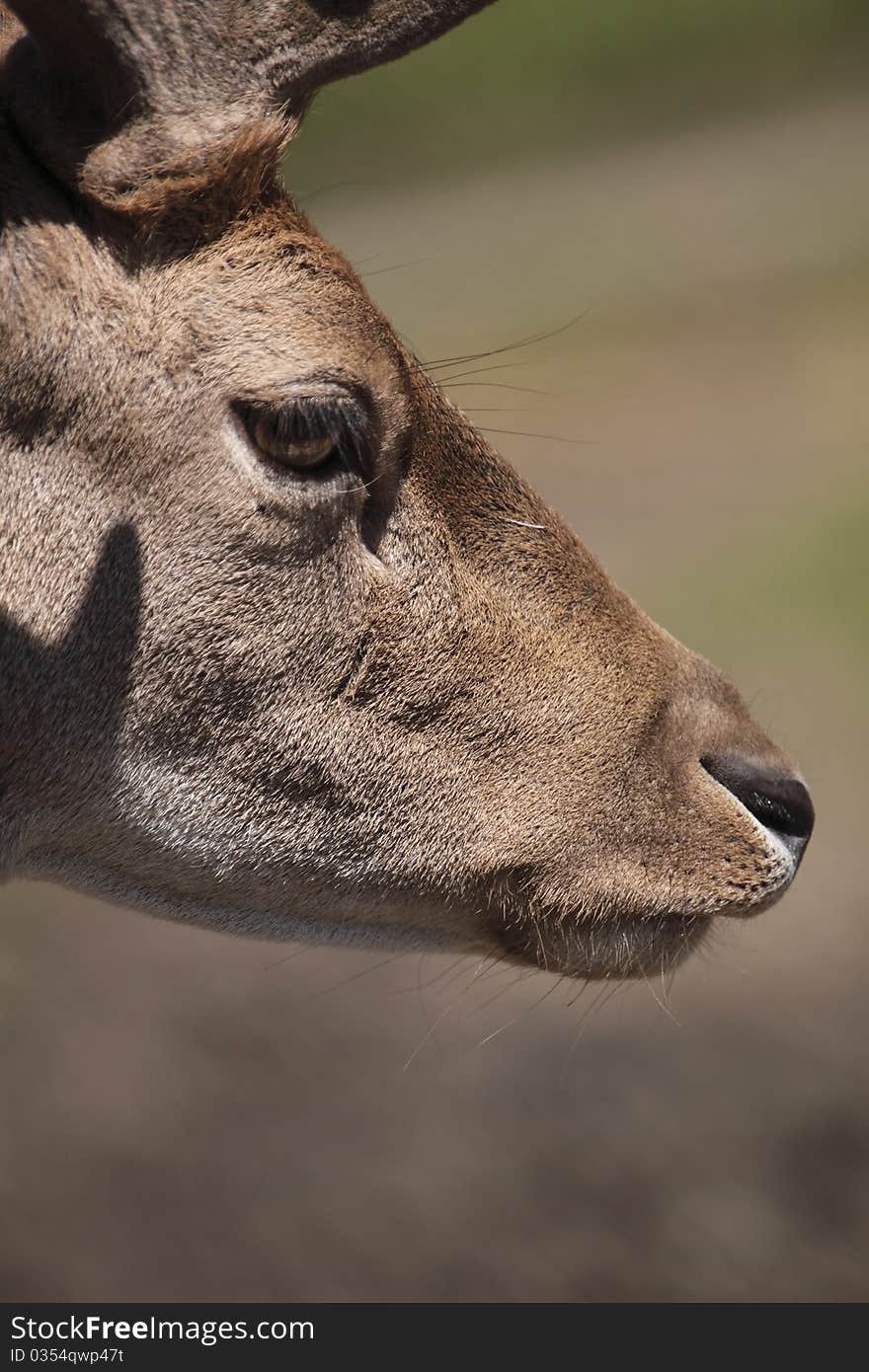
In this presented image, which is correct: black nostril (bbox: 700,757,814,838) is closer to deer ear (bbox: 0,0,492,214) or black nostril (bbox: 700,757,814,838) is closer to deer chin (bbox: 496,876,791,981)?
deer chin (bbox: 496,876,791,981)

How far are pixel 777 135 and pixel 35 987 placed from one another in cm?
1423

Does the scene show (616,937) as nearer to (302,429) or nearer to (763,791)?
(763,791)

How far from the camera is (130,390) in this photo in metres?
2.68

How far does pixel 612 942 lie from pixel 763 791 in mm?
426

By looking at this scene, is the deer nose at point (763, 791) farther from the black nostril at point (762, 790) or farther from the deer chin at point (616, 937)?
the deer chin at point (616, 937)

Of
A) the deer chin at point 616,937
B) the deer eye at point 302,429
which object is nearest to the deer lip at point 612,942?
the deer chin at point 616,937

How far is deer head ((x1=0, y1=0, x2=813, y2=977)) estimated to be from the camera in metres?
2.66

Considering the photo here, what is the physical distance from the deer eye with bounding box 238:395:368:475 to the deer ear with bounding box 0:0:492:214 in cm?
41

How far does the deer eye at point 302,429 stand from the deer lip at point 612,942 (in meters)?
1.03

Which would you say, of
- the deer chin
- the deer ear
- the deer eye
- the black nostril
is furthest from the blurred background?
the deer eye

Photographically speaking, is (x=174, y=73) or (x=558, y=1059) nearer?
(x=174, y=73)

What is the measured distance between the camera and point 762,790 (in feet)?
10.4

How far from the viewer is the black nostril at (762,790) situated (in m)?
3.16

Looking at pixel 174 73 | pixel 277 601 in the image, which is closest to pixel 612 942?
pixel 277 601
